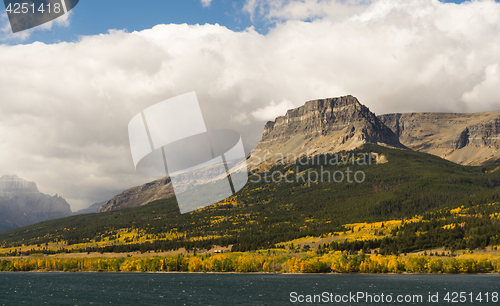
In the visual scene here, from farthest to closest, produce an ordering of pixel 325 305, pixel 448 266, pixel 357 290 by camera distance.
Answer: pixel 448 266, pixel 357 290, pixel 325 305

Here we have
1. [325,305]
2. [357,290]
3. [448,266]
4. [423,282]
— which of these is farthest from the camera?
[448,266]

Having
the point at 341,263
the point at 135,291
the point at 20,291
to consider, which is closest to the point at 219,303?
the point at 135,291

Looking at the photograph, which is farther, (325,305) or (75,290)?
(75,290)

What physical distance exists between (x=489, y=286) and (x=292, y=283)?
205ft

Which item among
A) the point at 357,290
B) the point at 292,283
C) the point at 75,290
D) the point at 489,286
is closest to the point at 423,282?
the point at 489,286

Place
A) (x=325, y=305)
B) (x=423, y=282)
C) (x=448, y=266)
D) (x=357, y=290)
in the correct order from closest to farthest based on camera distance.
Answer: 1. (x=325, y=305)
2. (x=357, y=290)
3. (x=423, y=282)
4. (x=448, y=266)

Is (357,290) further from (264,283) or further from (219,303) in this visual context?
(219,303)

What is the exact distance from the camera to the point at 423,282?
148 meters

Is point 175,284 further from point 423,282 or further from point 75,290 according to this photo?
point 423,282

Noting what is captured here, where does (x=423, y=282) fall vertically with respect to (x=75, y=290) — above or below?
below

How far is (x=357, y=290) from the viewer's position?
12825 centimetres

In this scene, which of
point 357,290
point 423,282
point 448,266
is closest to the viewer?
point 357,290

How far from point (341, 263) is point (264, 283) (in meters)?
52.4

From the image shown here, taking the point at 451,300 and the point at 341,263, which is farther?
the point at 341,263
